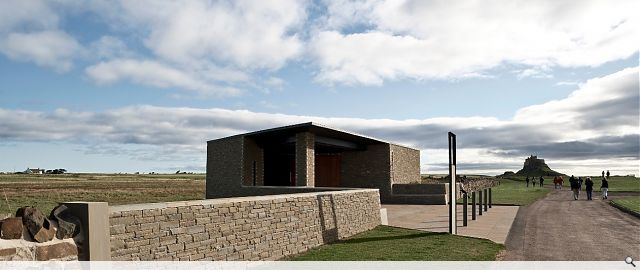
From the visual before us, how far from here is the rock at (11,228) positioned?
251 inches

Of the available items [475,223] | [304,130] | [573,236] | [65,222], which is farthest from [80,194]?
[573,236]

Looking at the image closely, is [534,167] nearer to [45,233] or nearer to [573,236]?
[573,236]

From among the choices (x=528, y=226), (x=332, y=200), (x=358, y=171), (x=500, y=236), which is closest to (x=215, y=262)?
(x=332, y=200)

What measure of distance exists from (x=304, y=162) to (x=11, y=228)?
61.7 ft

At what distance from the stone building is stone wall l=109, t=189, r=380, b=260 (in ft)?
29.6

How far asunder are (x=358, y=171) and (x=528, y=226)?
17.5 metres

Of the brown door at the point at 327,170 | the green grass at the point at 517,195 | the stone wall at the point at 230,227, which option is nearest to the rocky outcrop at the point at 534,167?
the green grass at the point at 517,195

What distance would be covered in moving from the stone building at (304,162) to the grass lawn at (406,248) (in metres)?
9.22

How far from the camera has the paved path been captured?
1145 cm

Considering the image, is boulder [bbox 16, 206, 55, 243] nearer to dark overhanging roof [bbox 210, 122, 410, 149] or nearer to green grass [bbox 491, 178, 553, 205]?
dark overhanging roof [bbox 210, 122, 410, 149]

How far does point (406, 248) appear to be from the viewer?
11961 mm

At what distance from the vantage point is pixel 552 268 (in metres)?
9.79

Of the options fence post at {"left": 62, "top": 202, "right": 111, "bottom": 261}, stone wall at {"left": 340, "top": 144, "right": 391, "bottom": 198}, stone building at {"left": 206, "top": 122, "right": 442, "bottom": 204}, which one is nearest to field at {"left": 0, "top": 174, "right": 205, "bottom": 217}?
fence post at {"left": 62, "top": 202, "right": 111, "bottom": 261}

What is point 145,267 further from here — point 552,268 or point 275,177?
point 275,177
